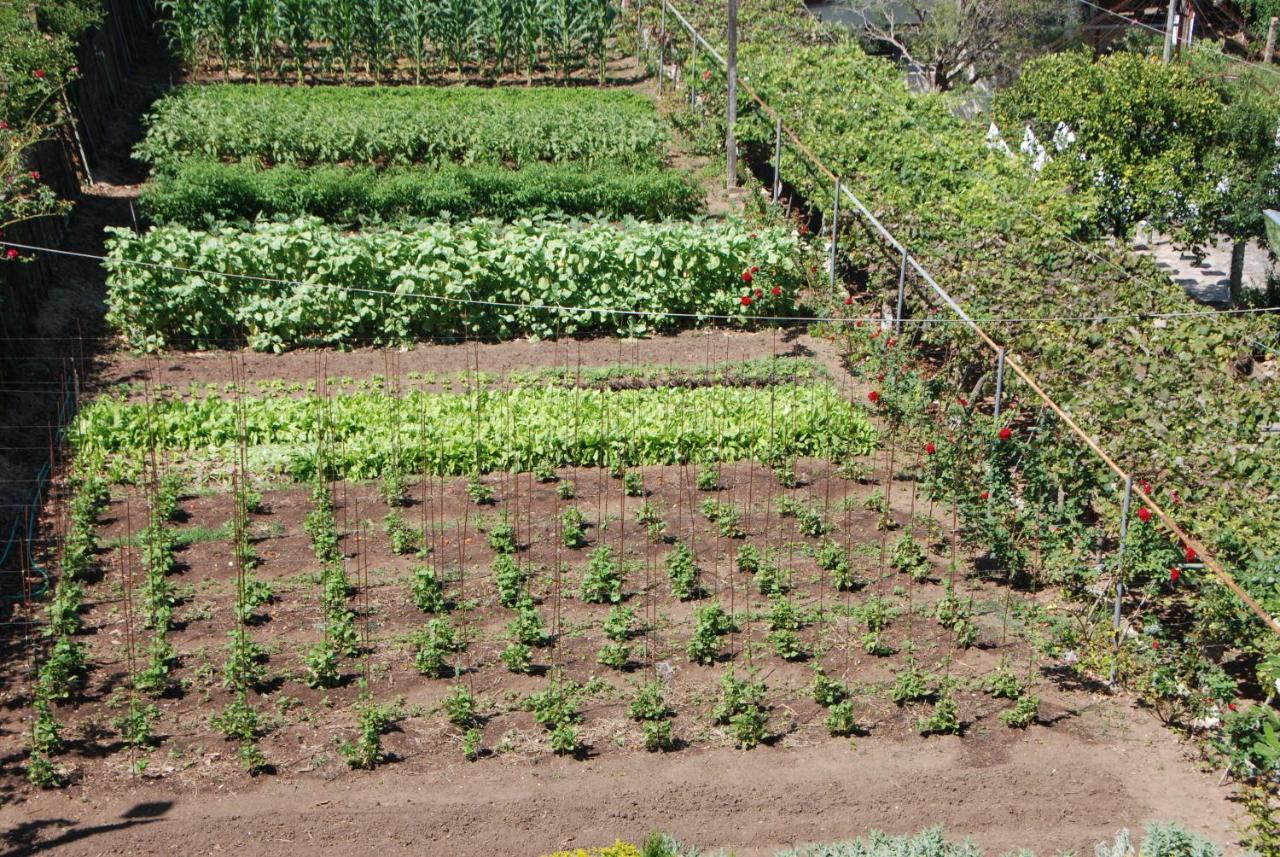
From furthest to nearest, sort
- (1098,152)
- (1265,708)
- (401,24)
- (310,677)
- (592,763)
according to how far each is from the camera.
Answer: (401,24) < (1098,152) < (310,677) < (592,763) < (1265,708)

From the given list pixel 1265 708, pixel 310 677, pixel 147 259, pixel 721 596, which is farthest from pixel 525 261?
pixel 1265 708

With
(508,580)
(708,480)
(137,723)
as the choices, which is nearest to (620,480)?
(708,480)

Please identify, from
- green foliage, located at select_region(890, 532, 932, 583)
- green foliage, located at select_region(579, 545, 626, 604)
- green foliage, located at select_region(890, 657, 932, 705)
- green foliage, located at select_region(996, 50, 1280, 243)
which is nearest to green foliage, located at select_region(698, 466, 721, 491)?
green foliage, located at select_region(579, 545, 626, 604)

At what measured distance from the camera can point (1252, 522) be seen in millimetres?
9766

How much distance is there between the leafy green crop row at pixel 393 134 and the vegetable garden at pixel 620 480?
42 cm

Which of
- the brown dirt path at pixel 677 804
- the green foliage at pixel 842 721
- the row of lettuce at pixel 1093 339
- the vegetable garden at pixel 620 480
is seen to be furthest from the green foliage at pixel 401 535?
the row of lettuce at pixel 1093 339

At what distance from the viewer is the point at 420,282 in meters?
16.2

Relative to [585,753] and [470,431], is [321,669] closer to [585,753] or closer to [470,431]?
[585,753]

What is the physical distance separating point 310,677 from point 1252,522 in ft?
22.7

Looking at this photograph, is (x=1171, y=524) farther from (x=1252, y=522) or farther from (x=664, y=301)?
(x=664, y=301)

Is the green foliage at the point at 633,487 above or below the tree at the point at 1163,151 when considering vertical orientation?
below

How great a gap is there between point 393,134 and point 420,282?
6.44 metres

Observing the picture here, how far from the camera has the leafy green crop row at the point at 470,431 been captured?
42.6 ft

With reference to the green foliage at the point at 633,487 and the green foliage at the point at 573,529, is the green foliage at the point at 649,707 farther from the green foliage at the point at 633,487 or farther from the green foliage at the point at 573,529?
the green foliage at the point at 633,487
